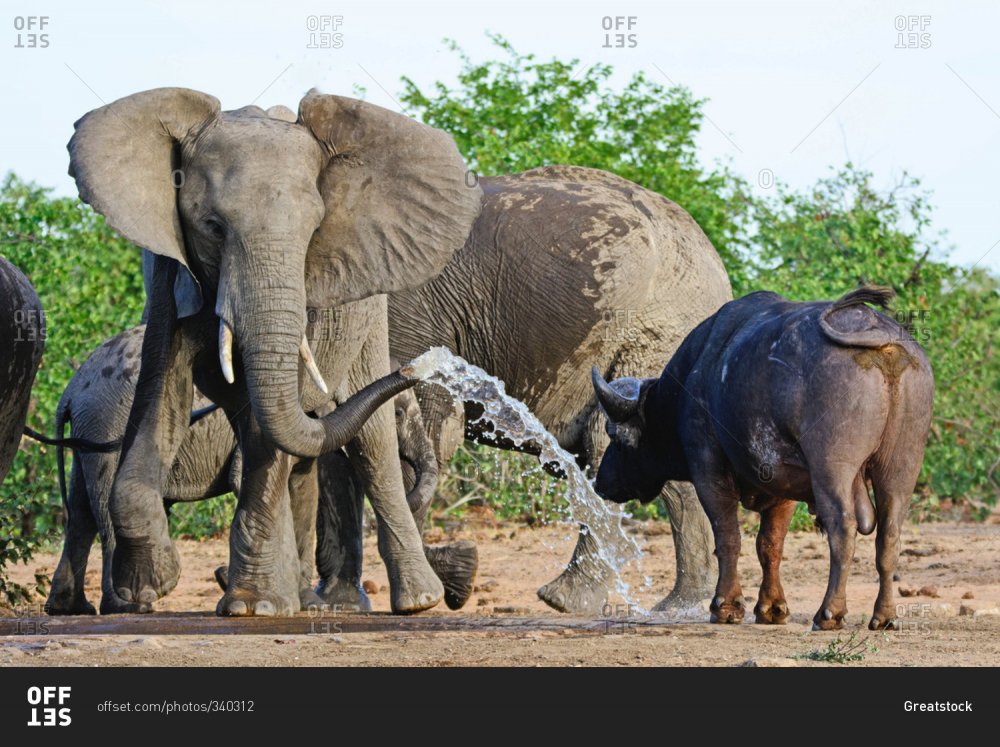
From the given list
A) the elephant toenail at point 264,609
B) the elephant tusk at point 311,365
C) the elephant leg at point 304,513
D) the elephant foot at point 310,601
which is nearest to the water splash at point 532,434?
the elephant leg at point 304,513

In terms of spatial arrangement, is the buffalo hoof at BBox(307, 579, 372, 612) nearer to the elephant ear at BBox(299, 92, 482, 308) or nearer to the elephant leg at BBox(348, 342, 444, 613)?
the elephant leg at BBox(348, 342, 444, 613)

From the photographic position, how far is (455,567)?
9820mm

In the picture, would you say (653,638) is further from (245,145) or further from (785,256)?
(785,256)

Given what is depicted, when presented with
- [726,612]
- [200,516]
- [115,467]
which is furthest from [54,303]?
[726,612]

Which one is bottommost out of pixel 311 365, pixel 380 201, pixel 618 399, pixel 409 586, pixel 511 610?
pixel 511 610

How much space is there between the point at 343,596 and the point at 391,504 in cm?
85

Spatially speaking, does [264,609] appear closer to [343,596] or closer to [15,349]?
[343,596]

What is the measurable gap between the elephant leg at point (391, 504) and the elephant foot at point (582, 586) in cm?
101

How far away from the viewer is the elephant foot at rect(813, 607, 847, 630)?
7.51m

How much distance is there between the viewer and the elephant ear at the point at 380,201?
27.1 ft

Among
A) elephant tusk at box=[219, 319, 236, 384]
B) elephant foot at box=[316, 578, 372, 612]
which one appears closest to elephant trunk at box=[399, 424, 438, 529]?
elephant foot at box=[316, 578, 372, 612]

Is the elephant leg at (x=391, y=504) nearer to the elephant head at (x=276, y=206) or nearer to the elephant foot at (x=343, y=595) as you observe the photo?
the elephant foot at (x=343, y=595)

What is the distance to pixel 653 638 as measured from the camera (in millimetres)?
7312
